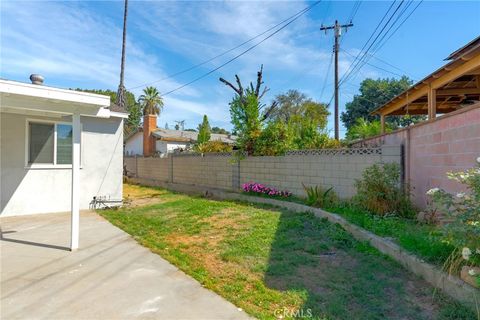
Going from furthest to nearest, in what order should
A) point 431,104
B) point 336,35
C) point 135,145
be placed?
1. point 135,145
2. point 336,35
3. point 431,104

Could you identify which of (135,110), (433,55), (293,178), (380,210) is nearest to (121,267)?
(380,210)

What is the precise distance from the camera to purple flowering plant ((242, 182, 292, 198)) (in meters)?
10.1

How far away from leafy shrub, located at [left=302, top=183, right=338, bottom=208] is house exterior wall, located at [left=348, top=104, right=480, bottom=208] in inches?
→ 79.8

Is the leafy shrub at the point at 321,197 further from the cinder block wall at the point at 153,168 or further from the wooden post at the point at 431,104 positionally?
the cinder block wall at the point at 153,168

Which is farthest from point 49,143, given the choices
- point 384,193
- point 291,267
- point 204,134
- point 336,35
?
point 336,35

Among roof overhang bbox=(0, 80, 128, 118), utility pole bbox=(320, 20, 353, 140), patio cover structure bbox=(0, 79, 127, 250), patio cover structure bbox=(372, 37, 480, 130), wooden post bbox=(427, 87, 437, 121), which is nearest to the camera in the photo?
roof overhang bbox=(0, 80, 128, 118)

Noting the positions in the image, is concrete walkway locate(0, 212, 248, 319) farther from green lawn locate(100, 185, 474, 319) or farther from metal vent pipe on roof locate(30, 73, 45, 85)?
metal vent pipe on roof locate(30, 73, 45, 85)

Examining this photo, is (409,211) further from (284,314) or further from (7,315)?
(7,315)

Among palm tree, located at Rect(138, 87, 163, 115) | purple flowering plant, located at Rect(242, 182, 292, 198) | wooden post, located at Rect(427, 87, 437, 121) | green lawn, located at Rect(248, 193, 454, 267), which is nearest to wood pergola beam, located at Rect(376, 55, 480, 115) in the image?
wooden post, located at Rect(427, 87, 437, 121)

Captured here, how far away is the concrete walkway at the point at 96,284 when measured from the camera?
3045mm

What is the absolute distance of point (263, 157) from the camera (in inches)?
436

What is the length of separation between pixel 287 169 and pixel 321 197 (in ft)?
6.57

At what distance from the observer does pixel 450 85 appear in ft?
27.0

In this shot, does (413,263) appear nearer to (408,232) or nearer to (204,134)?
(408,232)
